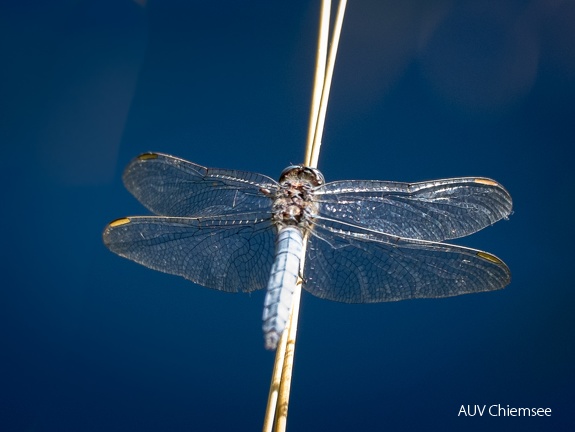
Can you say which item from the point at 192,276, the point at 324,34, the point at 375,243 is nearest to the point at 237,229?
the point at 192,276

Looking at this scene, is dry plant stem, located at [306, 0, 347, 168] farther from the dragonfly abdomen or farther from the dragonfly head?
the dragonfly abdomen

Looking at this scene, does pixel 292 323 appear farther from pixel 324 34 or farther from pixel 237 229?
pixel 324 34

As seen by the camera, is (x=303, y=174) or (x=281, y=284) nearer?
(x=281, y=284)

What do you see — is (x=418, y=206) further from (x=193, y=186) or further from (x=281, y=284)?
(x=193, y=186)

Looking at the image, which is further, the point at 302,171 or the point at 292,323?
the point at 302,171

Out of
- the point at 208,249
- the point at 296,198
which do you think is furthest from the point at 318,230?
the point at 208,249
